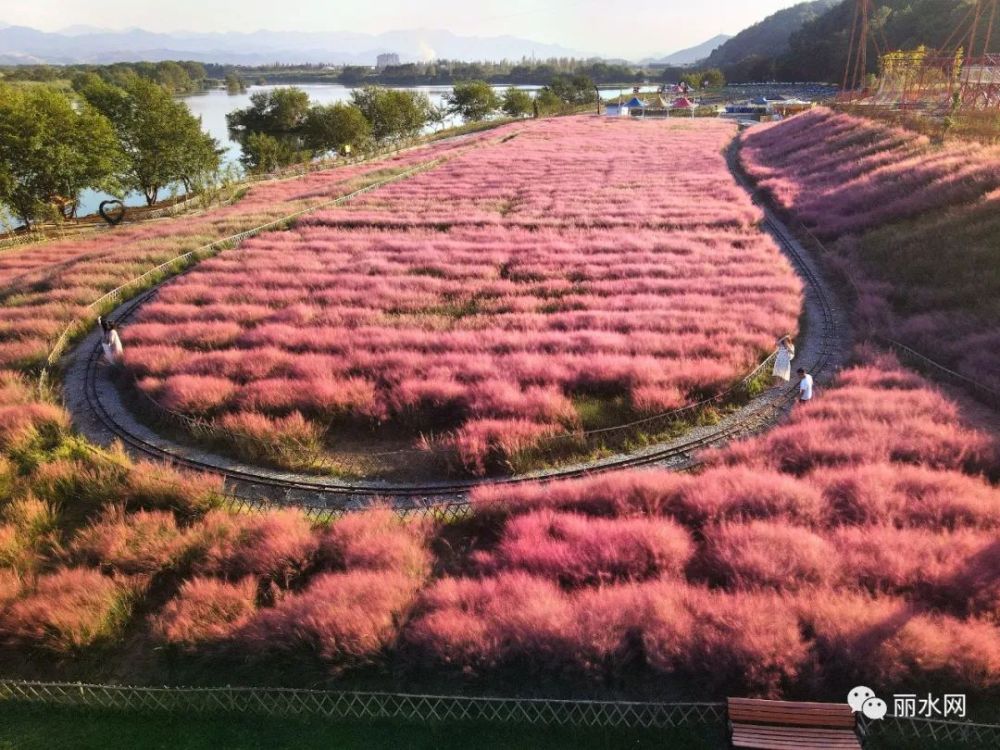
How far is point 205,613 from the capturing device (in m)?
7.45

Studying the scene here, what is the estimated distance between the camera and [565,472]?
10930 millimetres

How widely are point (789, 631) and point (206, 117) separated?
145517mm

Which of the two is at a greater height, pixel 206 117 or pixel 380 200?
pixel 206 117

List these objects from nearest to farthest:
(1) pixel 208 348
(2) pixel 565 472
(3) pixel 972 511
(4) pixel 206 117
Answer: (3) pixel 972 511 → (2) pixel 565 472 → (1) pixel 208 348 → (4) pixel 206 117

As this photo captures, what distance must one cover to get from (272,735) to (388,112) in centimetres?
8115

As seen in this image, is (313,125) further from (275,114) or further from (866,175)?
(866,175)

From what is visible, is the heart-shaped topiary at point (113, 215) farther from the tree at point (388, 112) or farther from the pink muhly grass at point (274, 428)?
the tree at point (388, 112)

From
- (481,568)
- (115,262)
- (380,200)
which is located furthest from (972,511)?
(380,200)

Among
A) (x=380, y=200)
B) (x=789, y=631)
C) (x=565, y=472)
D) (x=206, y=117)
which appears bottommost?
(x=565, y=472)

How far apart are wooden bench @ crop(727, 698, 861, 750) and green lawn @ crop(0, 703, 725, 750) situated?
0.41 metres

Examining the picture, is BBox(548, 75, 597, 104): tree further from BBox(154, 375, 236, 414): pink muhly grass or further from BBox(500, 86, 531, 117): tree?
BBox(154, 375, 236, 414): pink muhly grass

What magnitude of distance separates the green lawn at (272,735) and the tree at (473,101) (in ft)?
341

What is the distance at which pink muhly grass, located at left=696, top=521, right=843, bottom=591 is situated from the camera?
7148 mm

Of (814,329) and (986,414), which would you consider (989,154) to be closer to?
(814,329)
